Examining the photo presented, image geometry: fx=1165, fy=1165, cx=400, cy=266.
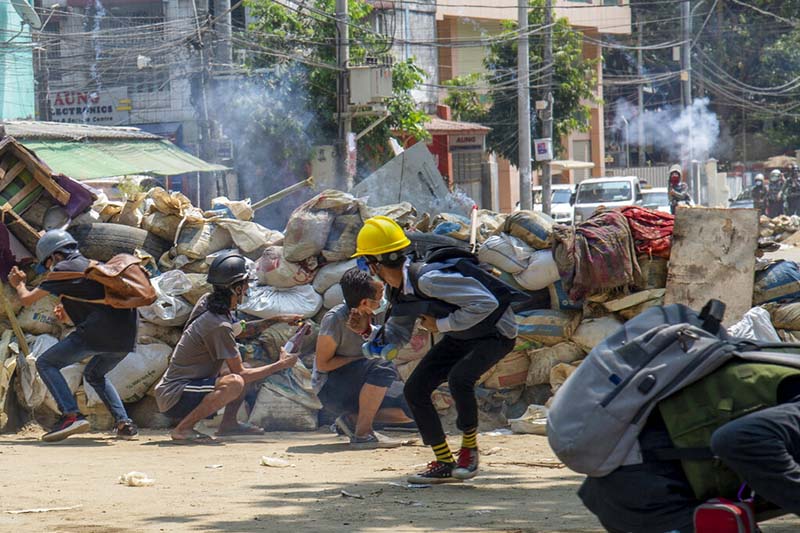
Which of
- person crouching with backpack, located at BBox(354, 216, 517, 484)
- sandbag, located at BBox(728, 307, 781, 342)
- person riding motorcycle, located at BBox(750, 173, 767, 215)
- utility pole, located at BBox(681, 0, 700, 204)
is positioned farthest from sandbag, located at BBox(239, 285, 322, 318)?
utility pole, located at BBox(681, 0, 700, 204)

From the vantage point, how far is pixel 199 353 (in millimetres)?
8445

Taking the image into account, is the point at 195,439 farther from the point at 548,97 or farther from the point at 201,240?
the point at 548,97

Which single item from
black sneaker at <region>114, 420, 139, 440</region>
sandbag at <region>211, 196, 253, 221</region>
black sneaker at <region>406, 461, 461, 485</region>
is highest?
sandbag at <region>211, 196, 253, 221</region>

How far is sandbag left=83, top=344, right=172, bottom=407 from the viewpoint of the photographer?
9328 millimetres

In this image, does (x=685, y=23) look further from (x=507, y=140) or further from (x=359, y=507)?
(x=359, y=507)

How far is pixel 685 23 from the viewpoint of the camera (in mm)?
41625

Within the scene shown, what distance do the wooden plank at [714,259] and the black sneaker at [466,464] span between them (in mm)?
2713

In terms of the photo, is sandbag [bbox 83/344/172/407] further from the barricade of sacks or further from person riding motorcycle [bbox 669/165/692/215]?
person riding motorcycle [bbox 669/165/692/215]

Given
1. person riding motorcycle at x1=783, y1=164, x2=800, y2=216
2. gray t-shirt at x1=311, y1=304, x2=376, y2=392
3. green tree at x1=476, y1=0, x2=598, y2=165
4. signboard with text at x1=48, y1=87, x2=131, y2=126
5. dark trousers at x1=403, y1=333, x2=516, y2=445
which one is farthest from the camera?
green tree at x1=476, y1=0, x2=598, y2=165

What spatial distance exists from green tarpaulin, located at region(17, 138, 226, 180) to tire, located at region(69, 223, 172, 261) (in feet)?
33.5

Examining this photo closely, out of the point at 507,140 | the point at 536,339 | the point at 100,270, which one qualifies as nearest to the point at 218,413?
the point at 100,270

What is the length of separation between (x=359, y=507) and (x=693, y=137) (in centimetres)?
4642

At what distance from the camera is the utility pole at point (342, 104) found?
23.9 m

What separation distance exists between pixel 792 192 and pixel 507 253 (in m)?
28.1
